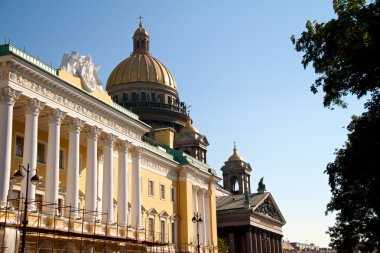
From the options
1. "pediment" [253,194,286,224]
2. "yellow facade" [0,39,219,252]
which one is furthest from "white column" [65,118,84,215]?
"pediment" [253,194,286,224]

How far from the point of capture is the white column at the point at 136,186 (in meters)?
40.0

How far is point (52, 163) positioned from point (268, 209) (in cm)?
6080

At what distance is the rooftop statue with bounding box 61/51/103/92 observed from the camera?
112 ft

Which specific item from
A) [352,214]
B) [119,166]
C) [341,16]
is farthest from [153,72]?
[341,16]

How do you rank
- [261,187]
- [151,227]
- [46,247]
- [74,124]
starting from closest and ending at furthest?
[46,247] < [74,124] < [151,227] < [261,187]

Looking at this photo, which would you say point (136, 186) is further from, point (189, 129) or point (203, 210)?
point (189, 129)

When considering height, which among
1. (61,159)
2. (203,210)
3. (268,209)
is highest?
(268,209)

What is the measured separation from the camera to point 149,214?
45938 millimetres

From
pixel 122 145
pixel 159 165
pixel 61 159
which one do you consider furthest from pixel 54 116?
pixel 159 165

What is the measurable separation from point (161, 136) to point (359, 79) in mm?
38829

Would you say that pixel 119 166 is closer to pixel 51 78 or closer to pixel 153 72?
pixel 51 78

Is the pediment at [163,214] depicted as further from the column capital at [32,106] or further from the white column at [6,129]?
the white column at [6,129]

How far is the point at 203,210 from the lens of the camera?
183ft

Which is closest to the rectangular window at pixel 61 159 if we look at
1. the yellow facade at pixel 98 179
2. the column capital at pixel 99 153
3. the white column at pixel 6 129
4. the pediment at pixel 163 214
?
the yellow facade at pixel 98 179
